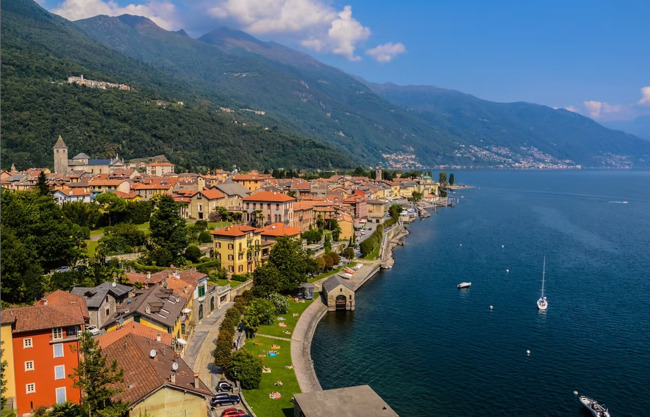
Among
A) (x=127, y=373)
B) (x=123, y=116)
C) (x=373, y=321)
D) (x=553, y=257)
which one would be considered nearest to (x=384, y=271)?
(x=373, y=321)

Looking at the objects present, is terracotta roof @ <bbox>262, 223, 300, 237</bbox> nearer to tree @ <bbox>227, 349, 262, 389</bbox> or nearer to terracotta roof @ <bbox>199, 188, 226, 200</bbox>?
terracotta roof @ <bbox>199, 188, 226, 200</bbox>

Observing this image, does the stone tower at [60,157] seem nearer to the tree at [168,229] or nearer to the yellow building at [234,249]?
the tree at [168,229]

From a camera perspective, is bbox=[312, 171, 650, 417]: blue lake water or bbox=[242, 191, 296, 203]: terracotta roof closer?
bbox=[312, 171, 650, 417]: blue lake water

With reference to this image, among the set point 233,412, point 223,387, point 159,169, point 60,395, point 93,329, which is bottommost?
point 233,412

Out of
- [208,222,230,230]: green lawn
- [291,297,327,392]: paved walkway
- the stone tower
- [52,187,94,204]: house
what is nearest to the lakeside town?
[291,297,327,392]: paved walkway

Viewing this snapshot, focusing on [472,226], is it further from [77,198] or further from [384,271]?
[77,198]

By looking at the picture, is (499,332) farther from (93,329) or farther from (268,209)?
(268,209)

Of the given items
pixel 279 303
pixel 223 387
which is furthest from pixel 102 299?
pixel 279 303
